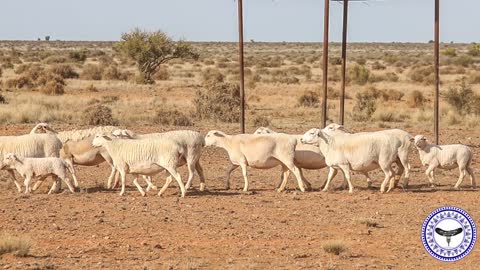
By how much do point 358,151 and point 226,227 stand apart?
4586mm

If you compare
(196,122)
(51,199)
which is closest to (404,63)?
(196,122)

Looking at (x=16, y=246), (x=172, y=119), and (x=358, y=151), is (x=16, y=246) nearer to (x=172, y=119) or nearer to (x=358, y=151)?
(x=358, y=151)

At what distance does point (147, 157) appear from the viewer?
16.7 metres

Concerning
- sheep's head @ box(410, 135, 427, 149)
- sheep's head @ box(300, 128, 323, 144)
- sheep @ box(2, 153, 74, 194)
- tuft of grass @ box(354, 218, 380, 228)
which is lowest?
tuft of grass @ box(354, 218, 380, 228)

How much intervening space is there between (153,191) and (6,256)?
644cm

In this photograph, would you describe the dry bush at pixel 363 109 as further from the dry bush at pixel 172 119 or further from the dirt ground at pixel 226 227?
the dirt ground at pixel 226 227

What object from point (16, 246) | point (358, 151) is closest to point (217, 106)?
point (358, 151)

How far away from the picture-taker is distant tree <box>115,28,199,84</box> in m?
56.5

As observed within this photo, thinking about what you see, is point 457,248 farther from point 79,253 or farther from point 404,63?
point 404,63

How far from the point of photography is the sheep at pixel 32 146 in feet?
57.6

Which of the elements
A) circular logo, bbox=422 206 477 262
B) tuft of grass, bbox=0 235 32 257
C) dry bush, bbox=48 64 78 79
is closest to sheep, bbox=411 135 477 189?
circular logo, bbox=422 206 477 262

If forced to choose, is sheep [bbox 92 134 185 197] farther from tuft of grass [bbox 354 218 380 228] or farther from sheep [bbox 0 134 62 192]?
tuft of grass [bbox 354 218 380 228]

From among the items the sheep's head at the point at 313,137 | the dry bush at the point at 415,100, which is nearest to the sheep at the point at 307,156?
the sheep's head at the point at 313,137

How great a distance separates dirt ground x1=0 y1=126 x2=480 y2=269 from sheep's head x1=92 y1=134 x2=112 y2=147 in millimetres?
942
